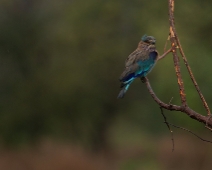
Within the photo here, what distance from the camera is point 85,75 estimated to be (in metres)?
21.6

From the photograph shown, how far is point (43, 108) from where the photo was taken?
21750 millimetres

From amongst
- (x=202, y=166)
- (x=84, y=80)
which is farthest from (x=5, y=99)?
(x=202, y=166)

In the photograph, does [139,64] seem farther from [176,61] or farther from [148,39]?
[176,61]

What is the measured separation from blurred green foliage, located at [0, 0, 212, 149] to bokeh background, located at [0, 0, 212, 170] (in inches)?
1.3

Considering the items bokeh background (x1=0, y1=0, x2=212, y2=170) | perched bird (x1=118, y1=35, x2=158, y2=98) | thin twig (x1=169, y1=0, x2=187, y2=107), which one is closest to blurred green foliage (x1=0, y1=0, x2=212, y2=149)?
bokeh background (x1=0, y1=0, x2=212, y2=170)

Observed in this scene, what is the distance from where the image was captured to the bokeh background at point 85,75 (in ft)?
68.3

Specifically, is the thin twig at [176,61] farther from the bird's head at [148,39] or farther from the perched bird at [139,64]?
the bird's head at [148,39]

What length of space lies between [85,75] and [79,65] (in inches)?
15.9

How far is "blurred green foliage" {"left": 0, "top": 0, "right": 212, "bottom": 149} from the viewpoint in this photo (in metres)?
21.1

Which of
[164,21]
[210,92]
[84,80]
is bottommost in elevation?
[84,80]

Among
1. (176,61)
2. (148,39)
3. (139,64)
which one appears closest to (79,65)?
(148,39)

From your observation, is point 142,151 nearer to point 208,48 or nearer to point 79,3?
point 208,48

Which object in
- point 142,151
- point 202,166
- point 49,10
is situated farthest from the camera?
point 49,10

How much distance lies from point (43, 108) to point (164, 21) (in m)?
5.15
